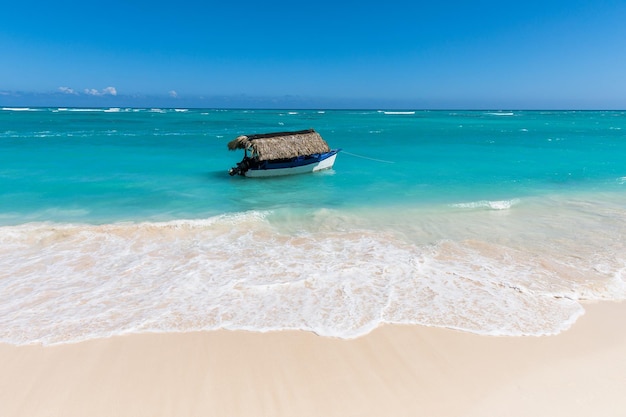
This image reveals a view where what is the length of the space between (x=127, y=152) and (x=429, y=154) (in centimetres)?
1972

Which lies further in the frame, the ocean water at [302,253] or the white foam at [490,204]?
the white foam at [490,204]

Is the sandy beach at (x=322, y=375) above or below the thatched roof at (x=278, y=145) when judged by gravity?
below

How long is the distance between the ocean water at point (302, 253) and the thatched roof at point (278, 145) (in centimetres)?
114

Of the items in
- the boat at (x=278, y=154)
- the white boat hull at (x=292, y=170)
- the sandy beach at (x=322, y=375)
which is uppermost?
the boat at (x=278, y=154)

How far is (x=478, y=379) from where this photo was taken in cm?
449

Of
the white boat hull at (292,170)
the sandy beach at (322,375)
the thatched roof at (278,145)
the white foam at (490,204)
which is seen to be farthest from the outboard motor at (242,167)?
the sandy beach at (322,375)

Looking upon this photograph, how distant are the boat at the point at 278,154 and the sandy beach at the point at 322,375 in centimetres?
1187

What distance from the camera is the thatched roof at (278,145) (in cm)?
1653

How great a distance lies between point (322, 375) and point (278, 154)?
12989 mm

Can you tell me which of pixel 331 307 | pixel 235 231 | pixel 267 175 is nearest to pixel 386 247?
pixel 331 307

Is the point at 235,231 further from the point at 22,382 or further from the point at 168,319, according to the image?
the point at 22,382

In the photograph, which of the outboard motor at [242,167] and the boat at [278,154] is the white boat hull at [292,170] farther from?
the outboard motor at [242,167]

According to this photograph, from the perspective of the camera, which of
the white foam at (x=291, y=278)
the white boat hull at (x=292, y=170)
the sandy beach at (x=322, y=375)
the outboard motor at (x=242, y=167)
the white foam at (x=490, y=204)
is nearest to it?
the sandy beach at (x=322, y=375)

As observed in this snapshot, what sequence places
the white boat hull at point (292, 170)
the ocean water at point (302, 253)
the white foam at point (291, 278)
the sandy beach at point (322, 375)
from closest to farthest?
the sandy beach at point (322, 375) < the white foam at point (291, 278) < the ocean water at point (302, 253) < the white boat hull at point (292, 170)
